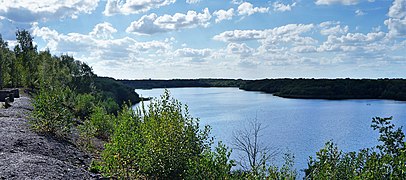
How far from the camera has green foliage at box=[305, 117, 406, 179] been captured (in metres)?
4.48

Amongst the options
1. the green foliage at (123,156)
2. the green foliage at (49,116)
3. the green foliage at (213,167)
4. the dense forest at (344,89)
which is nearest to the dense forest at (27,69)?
the green foliage at (49,116)

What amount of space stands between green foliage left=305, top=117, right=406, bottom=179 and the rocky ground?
615 centimetres

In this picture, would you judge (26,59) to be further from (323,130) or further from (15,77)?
(323,130)

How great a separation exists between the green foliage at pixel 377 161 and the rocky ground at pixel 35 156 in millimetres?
6146

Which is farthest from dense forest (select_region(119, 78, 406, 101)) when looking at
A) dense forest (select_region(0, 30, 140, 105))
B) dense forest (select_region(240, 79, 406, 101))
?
dense forest (select_region(0, 30, 140, 105))

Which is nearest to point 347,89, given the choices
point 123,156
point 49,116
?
point 49,116

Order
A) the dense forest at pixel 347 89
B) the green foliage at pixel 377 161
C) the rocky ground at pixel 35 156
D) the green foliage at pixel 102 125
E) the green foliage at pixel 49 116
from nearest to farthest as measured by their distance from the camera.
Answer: the green foliage at pixel 377 161
the rocky ground at pixel 35 156
the green foliage at pixel 49 116
the green foliage at pixel 102 125
the dense forest at pixel 347 89

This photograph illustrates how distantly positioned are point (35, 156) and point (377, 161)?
9.03 meters

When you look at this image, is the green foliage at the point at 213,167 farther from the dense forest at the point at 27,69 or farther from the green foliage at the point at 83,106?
the dense forest at the point at 27,69

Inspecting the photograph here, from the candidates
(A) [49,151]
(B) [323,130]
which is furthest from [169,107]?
(B) [323,130]

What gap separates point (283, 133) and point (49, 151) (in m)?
29.6

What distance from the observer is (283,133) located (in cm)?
3878

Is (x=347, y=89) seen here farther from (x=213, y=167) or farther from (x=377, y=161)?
(x=377, y=161)

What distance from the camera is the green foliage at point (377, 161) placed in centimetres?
448
